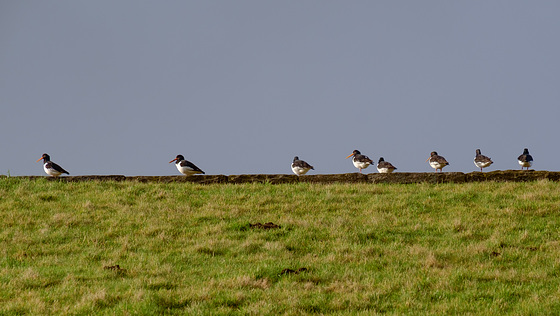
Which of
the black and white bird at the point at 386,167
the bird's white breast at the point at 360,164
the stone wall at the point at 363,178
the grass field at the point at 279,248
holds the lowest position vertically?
the grass field at the point at 279,248

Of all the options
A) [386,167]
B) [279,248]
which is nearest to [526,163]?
[386,167]

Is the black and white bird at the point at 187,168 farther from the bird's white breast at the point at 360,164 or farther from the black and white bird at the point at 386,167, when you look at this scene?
the black and white bird at the point at 386,167

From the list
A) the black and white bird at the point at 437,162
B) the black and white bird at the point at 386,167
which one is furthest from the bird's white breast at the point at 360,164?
the black and white bird at the point at 437,162

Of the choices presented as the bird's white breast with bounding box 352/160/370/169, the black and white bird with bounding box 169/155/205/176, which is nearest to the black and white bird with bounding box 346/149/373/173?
the bird's white breast with bounding box 352/160/370/169

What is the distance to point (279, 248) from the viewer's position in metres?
13.2

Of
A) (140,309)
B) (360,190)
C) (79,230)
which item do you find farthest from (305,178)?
(140,309)

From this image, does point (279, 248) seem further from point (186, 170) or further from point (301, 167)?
point (301, 167)

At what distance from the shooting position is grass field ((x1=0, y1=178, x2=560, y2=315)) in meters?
9.69

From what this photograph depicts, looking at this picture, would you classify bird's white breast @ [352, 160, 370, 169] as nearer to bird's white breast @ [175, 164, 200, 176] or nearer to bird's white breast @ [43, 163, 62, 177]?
bird's white breast @ [175, 164, 200, 176]

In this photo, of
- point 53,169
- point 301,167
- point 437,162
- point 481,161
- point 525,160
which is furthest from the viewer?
point 525,160

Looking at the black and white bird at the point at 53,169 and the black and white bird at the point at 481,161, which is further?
the black and white bird at the point at 481,161

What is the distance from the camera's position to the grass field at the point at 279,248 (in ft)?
31.8

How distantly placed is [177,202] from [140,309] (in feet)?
29.5

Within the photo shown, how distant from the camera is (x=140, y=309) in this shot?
363 inches
